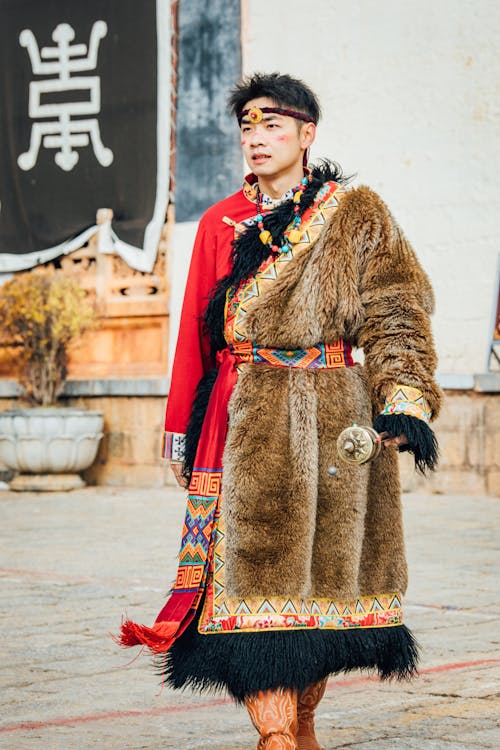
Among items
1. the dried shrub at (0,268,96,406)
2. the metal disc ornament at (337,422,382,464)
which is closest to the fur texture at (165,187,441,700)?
the metal disc ornament at (337,422,382,464)

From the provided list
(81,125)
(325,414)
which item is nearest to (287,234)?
(325,414)

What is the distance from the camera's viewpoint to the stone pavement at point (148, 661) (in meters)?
3.53

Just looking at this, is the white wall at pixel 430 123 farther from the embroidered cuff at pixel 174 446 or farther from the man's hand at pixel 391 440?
the man's hand at pixel 391 440

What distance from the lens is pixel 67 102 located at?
12578 millimetres

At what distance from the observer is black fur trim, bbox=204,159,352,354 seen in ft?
10.5

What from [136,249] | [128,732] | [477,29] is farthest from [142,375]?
[128,732]

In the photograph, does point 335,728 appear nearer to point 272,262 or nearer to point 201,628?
point 201,628

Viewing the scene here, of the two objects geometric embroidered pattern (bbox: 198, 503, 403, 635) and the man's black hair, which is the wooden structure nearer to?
the man's black hair

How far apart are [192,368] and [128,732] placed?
100 centimetres

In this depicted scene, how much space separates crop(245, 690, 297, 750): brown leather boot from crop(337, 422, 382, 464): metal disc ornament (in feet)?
1.79

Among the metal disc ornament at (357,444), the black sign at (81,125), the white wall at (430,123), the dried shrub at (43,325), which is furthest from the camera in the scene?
the black sign at (81,125)

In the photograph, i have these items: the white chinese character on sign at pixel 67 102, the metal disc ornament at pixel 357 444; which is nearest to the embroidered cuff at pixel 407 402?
the metal disc ornament at pixel 357 444

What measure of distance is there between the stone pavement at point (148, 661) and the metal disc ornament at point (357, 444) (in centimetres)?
88

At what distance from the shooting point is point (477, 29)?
10.2 m
